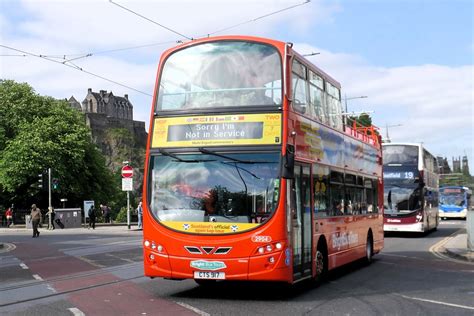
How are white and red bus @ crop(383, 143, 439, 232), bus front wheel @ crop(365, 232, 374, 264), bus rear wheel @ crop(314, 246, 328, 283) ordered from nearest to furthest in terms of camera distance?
1. bus rear wheel @ crop(314, 246, 328, 283)
2. bus front wheel @ crop(365, 232, 374, 264)
3. white and red bus @ crop(383, 143, 439, 232)

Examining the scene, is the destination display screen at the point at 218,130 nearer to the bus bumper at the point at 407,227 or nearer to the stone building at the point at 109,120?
the bus bumper at the point at 407,227

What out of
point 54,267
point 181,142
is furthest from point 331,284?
point 54,267

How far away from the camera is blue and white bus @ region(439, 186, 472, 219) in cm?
5531

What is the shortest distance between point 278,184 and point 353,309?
2.15 meters

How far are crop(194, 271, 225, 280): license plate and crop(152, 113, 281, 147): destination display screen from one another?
2.01m

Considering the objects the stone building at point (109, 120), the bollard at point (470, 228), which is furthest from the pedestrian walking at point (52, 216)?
the stone building at point (109, 120)

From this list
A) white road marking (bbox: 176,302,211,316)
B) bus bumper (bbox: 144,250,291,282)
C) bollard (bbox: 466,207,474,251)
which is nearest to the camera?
white road marking (bbox: 176,302,211,316)

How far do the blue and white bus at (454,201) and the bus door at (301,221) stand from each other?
4771cm

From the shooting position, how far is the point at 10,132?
57.0 m

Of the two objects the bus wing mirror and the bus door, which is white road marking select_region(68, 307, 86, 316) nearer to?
the bus door

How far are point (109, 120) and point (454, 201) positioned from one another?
93674mm

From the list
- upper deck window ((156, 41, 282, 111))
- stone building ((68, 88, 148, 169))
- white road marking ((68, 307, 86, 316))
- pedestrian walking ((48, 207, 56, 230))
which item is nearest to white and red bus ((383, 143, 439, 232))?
upper deck window ((156, 41, 282, 111))

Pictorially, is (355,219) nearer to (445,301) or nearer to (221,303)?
(445,301)

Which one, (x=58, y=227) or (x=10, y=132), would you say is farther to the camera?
(x=10, y=132)
